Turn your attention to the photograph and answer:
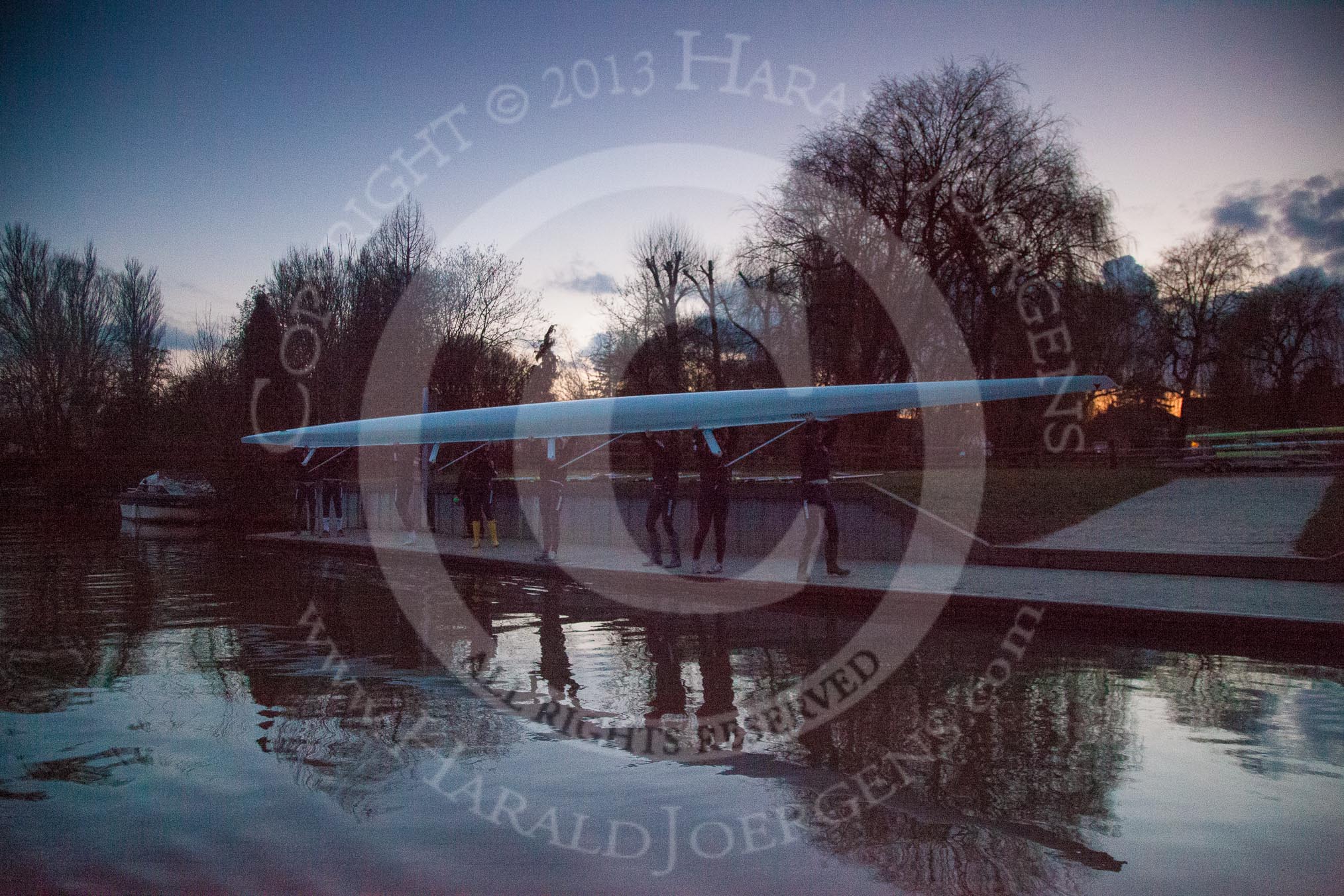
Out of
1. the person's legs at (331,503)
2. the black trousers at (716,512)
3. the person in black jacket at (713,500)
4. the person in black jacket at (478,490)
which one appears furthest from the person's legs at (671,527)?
the person's legs at (331,503)

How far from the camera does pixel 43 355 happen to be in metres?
46.5

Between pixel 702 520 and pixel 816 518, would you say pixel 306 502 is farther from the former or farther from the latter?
pixel 816 518

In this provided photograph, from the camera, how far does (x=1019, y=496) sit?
63.6 ft

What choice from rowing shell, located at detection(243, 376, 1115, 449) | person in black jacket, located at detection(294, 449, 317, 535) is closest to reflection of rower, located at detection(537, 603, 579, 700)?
rowing shell, located at detection(243, 376, 1115, 449)

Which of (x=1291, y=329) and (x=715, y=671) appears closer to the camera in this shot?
(x=715, y=671)

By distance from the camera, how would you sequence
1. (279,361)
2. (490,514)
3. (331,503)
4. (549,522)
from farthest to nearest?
(279,361) → (331,503) → (490,514) → (549,522)

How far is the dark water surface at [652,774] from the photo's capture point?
425 centimetres

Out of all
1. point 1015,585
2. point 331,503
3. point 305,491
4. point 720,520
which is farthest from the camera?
point 305,491

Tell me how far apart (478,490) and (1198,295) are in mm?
43349

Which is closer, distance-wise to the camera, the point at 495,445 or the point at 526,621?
the point at 526,621

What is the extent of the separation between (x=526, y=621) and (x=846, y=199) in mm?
19222

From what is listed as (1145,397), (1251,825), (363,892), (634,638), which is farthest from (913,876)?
(1145,397)

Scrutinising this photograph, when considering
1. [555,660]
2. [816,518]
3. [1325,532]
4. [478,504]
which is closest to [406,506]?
[478,504]

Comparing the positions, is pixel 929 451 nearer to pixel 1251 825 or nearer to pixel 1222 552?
pixel 1222 552
